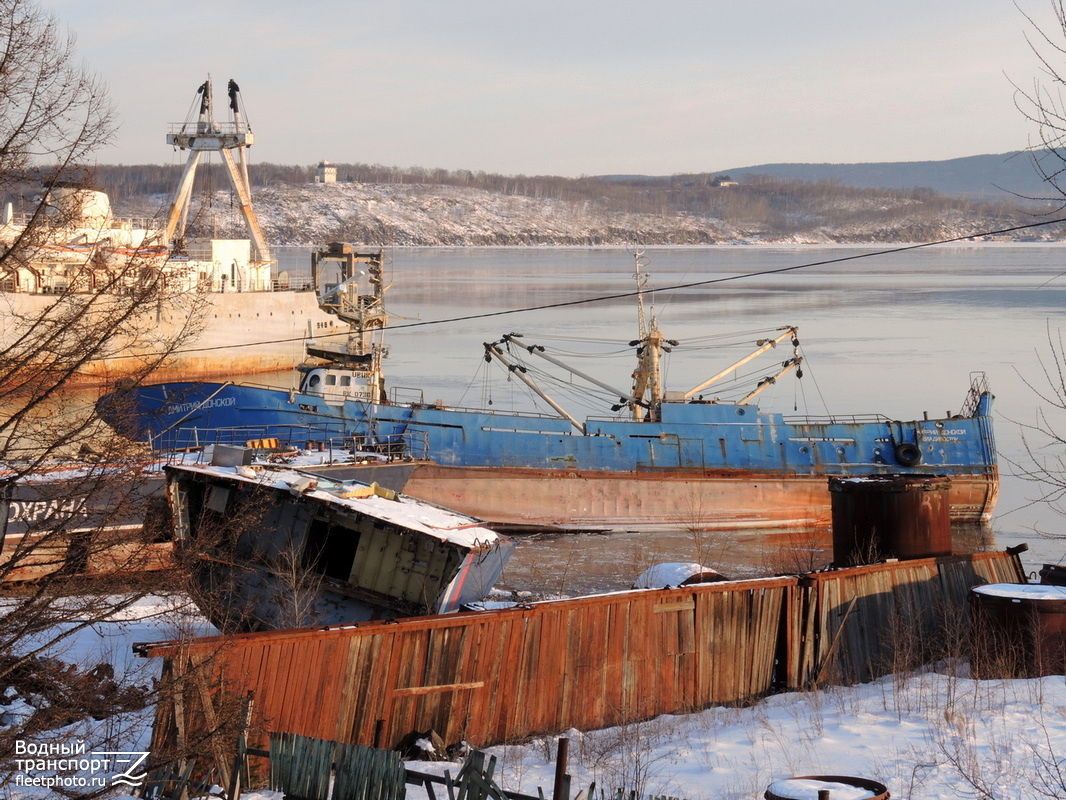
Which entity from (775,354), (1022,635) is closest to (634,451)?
(1022,635)

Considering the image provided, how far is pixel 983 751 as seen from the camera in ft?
33.8

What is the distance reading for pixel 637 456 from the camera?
28703 millimetres

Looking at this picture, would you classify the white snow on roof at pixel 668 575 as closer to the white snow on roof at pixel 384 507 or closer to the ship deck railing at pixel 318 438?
the white snow on roof at pixel 384 507

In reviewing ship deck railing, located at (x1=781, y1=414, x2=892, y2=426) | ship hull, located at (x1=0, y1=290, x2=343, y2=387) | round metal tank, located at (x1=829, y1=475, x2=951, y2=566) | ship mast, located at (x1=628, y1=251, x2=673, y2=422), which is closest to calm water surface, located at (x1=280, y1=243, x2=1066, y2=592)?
ship mast, located at (x1=628, y1=251, x2=673, y2=422)

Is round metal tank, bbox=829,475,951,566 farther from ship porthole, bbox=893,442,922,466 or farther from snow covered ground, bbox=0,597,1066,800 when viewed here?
ship porthole, bbox=893,442,922,466

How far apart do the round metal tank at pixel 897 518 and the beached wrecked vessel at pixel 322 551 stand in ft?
18.5

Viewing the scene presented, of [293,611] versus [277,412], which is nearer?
[293,611]

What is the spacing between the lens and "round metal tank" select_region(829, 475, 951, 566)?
16719mm

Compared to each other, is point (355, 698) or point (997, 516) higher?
point (355, 698)

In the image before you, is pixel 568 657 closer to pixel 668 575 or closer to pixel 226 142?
pixel 668 575

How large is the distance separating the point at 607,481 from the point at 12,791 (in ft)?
63.7

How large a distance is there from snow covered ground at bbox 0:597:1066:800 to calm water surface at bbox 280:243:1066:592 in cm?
307

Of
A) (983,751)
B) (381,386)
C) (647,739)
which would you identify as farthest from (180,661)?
(381,386)

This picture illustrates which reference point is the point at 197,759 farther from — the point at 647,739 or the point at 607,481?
the point at 607,481
